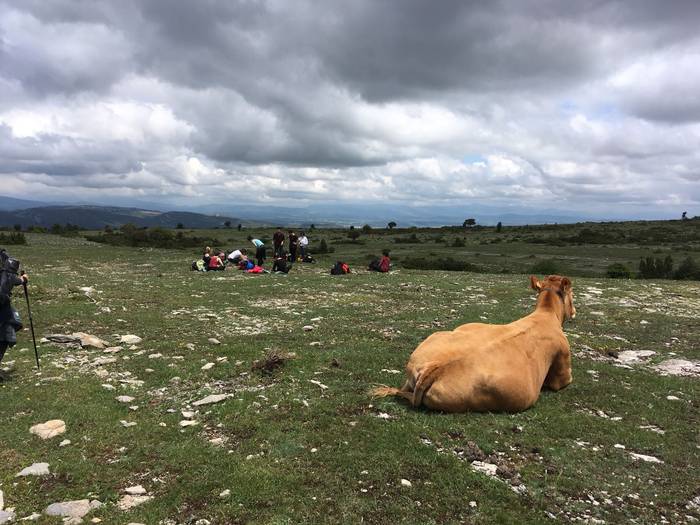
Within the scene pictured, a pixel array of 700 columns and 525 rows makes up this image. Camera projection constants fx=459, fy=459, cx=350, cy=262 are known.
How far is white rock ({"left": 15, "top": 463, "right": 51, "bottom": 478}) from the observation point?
5.54 metres

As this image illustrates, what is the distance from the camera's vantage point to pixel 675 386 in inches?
356

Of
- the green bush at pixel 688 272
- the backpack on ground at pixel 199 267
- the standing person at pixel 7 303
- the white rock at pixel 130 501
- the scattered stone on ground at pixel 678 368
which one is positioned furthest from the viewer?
the green bush at pixel 688 272

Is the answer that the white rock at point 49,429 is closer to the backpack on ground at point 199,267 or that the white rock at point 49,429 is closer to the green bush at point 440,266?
the backpack on ground at point 199,267

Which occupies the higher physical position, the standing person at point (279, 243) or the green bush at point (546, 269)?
the standing person at point (279, 243)

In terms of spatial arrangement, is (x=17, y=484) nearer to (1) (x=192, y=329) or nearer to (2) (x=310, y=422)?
(2) (x=310, y=422)

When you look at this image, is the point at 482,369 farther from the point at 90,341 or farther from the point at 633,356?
the point at 90,341

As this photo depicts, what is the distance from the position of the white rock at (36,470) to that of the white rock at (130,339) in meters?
6.02

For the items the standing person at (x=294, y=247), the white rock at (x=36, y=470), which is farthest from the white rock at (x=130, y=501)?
the standing person at (x=294, y=247)

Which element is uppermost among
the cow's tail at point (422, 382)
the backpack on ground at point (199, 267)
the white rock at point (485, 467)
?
the cow's tail at point (422, 382)

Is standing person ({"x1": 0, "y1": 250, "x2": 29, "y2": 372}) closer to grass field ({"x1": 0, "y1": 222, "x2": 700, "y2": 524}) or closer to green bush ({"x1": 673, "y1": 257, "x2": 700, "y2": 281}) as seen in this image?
grass field ({"x1": 0, "y1": 222, "x2": 700, "y2": 524})

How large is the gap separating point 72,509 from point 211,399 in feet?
9.99

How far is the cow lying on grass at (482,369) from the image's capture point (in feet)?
23.4

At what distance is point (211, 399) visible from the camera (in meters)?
7.89

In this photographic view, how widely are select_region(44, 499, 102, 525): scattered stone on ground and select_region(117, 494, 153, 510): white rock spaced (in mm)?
219
